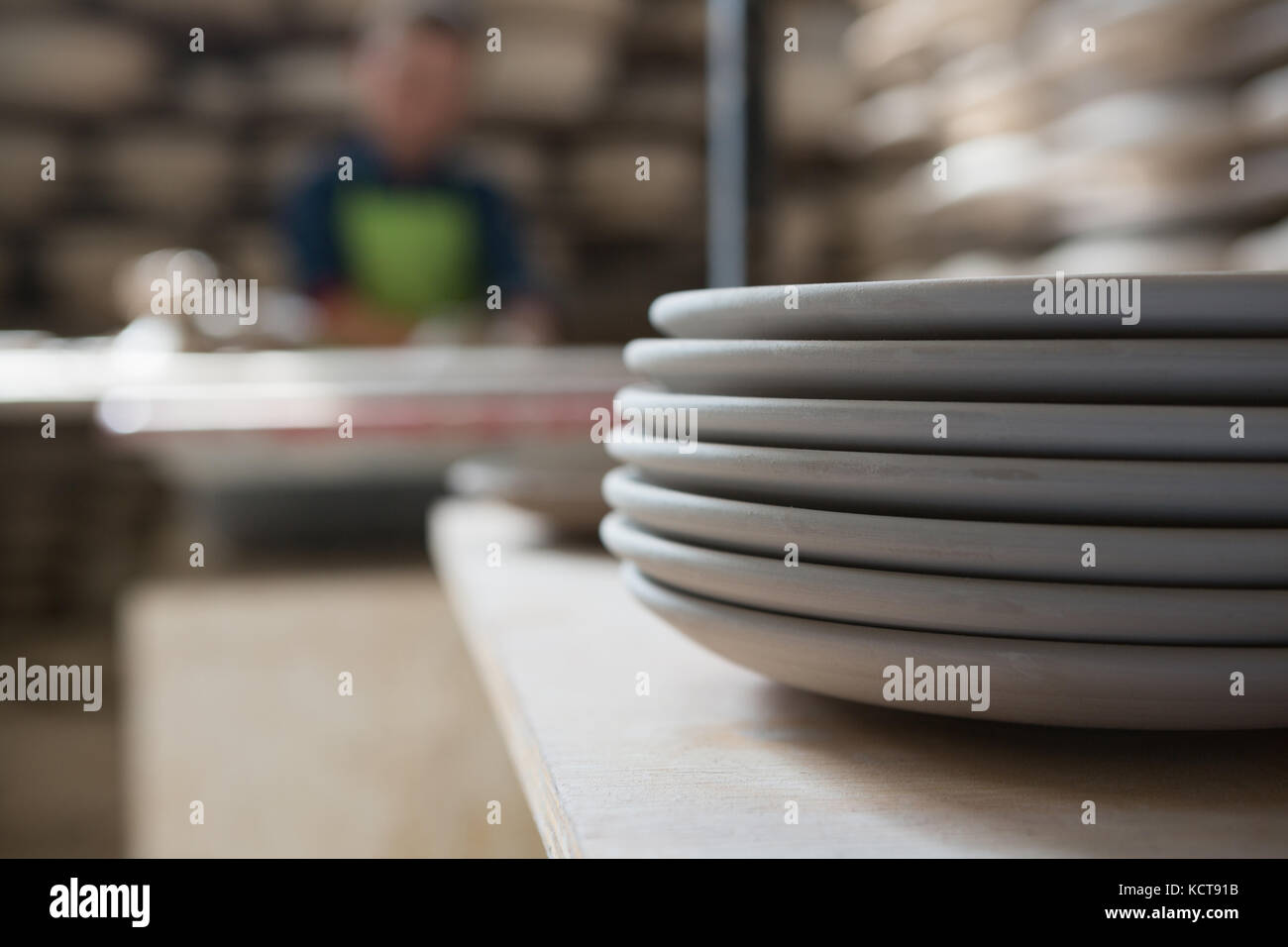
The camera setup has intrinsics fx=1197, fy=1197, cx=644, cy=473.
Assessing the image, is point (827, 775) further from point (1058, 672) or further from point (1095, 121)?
point (1095, 121)

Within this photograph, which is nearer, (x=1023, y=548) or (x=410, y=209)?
(x=1023, y=548)

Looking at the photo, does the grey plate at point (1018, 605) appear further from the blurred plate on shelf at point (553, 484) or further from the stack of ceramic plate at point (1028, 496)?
the blurred plate on shelf at point (553, 484)

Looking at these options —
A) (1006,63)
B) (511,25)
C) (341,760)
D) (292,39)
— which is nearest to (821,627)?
(341,760)

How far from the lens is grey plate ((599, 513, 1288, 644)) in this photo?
329 mm

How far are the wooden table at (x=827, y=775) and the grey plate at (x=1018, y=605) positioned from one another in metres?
0.05

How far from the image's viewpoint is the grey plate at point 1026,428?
12.9 inches

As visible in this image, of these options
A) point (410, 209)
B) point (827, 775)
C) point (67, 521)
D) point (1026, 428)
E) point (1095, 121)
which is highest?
point (410, 209)

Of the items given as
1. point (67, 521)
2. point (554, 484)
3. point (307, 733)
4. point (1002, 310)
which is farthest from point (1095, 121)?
point (67, 521)

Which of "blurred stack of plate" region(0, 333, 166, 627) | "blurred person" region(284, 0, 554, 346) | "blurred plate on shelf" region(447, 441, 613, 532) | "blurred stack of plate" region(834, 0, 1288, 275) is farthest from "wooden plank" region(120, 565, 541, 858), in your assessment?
"blurred stack of plate" region(0, 333, 166, 627)

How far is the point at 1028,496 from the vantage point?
0.34 meters

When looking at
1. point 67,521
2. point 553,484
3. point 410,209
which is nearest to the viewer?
point 553,484

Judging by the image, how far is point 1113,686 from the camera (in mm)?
339

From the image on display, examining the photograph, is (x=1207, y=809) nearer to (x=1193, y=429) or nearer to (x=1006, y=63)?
(x=1193, y=429)

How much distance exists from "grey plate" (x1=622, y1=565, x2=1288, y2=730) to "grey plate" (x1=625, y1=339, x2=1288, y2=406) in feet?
0.23
